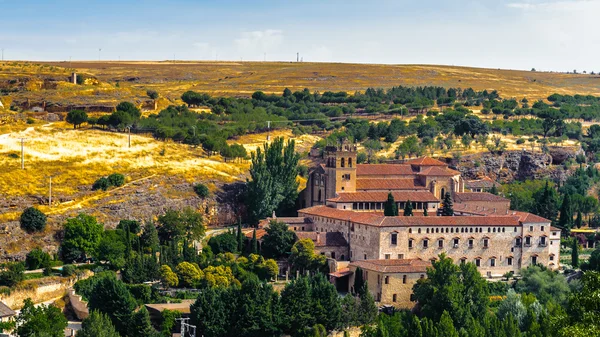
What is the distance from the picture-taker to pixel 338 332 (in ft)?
224

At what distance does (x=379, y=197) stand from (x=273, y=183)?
9.08 metres

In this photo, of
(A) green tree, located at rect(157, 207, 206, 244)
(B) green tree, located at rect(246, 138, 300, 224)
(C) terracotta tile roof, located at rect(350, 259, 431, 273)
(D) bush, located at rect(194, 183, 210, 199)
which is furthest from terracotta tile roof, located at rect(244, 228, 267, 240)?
(D) bush, located at rect(194, 183, 210, 199)

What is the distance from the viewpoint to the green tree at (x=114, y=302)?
217ft

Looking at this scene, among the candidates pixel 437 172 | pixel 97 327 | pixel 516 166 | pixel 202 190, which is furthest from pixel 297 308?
pixel 516 166

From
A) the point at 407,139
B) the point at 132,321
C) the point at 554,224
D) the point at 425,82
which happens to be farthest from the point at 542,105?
the point at 132,321

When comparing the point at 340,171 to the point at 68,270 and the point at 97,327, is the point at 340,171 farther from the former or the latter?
the point at 97,327

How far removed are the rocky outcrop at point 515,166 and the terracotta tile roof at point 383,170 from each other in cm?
2312

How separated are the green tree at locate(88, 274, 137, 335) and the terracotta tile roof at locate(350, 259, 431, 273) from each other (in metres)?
16.0

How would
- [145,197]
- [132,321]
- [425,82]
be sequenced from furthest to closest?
1. [425,82]
2. [145,197]
3. [132,321]

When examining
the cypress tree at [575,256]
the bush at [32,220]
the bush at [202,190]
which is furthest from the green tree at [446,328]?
the bush at [202,190]

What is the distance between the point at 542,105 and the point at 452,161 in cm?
4974

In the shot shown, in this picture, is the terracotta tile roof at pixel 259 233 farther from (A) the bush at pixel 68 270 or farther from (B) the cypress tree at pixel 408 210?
(A) the bush at pixel 68 270

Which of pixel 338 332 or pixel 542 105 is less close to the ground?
pixel 542 105

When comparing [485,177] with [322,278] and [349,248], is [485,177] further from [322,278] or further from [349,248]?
[322,278]
